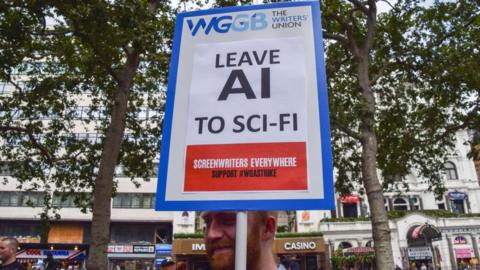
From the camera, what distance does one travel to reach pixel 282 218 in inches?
1481

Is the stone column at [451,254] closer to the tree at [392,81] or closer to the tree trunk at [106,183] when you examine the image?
the tree at [392,81]

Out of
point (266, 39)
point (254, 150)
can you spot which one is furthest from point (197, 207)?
point (266, 39)

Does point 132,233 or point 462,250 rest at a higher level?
point 132,233

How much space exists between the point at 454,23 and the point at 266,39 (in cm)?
1234

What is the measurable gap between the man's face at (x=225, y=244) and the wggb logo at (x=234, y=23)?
4.11ft

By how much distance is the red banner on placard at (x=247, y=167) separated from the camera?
217 cm

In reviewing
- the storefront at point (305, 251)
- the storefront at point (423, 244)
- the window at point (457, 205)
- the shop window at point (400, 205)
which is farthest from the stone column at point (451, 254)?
the storefront at point (305, 251)

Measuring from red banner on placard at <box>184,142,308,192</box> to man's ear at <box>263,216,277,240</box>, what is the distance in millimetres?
171

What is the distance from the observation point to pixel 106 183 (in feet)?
29.5

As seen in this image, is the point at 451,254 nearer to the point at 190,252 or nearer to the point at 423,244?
the point at 423,244

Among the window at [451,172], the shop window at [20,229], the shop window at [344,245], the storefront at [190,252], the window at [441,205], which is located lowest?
the storefront at [190,252]

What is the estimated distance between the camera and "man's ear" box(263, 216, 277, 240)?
2.14 m

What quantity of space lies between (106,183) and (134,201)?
29.3 meters

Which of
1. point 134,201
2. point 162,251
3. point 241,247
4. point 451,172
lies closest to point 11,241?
point 241,247
